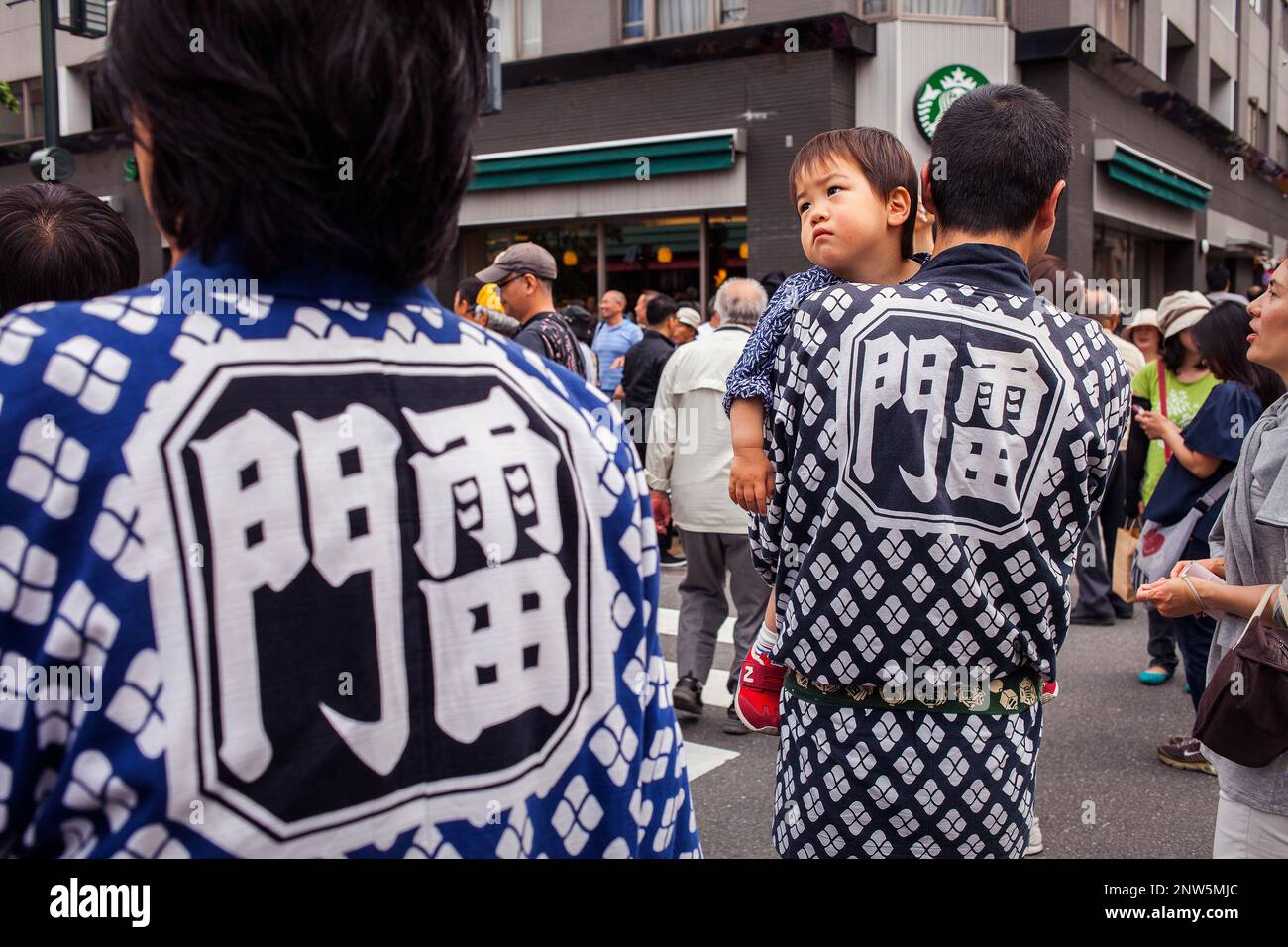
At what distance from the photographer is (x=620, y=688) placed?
1.25 metres

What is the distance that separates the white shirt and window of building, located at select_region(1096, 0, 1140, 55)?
13689mm

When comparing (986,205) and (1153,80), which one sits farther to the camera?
(1153,80)

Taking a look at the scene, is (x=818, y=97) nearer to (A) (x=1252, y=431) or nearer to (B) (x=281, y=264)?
(A) (x=1252, y=431)

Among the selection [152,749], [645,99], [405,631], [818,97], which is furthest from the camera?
[645,99]

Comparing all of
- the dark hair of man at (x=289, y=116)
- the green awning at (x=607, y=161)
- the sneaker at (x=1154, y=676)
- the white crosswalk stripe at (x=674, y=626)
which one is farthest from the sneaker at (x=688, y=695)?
the green awning at (x=607, y=161)

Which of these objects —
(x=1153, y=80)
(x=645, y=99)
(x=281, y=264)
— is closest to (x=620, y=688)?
(x=281, y=264)

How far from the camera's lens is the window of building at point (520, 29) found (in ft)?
54.6

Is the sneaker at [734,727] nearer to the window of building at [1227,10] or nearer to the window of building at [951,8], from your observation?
the window of building at [951,8]

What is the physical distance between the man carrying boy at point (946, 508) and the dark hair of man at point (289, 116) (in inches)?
43.8

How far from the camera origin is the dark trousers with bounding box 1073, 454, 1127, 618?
22.7 ft

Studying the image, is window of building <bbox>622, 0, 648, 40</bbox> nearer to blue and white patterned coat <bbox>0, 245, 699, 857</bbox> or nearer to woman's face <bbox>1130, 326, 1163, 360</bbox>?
woman's face <bbox>1130, 326, 1163, 360</bbox>

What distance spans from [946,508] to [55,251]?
1864 mm

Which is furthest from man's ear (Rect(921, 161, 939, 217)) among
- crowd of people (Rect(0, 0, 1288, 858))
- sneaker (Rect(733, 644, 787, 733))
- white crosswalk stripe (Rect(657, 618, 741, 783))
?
white crosswalk stripe (Rect(657, 618, 741, 783))
